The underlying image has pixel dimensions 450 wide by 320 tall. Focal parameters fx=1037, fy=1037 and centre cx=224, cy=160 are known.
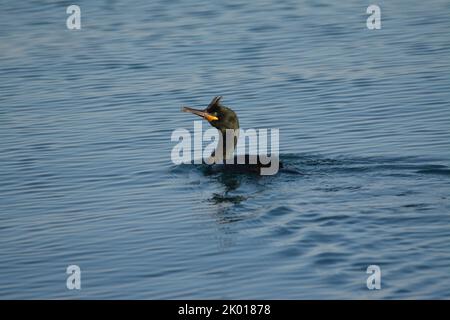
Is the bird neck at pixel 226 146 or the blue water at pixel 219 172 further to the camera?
the bird neck at pixel 226 146

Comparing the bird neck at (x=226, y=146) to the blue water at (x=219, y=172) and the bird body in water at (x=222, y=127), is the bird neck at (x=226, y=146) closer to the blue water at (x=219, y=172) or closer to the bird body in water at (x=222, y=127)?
the bird body in water at (x=222, y=127)

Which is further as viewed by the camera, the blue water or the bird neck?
the bird neck

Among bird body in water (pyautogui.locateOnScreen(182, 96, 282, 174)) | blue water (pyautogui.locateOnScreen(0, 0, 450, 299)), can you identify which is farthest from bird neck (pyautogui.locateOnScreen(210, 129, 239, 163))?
blue water (pyautogui.locateOnScreen(0, 0, 450, 299))

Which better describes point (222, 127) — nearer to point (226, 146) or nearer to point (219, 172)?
point (226, 146)

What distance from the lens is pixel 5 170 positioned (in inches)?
571

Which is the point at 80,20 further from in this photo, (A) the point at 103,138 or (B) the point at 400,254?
(B) the point at 400,254

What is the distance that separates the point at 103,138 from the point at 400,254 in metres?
6.71

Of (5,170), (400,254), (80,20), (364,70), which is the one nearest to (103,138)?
(5,170)

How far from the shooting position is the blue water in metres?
10.2

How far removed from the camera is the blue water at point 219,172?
33.6 feet

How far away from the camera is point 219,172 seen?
1379cm

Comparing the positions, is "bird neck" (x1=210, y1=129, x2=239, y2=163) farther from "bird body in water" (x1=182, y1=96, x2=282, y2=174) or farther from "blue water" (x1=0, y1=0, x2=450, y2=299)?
"blue water" (x1=0, y1=0, x2=450, y2=299)

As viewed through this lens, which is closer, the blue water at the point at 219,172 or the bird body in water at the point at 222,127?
the blue water at the point at 219,172

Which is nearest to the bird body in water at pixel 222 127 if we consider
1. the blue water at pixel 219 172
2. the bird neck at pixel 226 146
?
the bird neck at pixel 226 146
